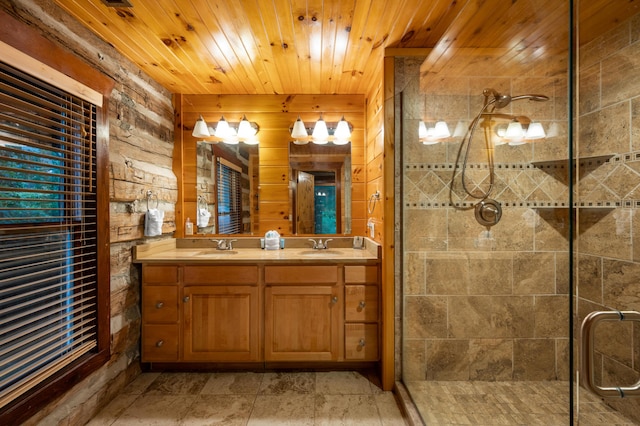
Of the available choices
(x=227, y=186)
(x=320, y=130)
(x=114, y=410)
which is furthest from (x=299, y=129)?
(x=114, y=410)

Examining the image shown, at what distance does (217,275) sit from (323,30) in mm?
1748

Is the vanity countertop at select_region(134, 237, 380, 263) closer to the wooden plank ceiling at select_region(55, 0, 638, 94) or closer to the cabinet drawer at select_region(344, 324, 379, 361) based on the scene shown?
the cabinet drawer at select_region(344, 324, 379, 361)

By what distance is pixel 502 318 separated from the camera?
1735 millimetres

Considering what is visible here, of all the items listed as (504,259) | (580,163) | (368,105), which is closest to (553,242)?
(504,259)

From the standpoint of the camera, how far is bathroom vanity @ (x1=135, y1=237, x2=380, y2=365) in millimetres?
2113

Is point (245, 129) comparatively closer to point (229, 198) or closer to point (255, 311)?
point (229, 198)

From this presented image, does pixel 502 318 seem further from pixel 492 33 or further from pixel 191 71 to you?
pixel 191 71

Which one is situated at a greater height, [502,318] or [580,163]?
[580,163]

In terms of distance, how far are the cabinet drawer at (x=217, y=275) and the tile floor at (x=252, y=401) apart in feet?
2.25

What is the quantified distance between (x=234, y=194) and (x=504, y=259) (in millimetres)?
2183

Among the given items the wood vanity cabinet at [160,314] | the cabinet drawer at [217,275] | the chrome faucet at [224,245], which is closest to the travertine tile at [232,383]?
the wood vanity cabinet at [160,314]

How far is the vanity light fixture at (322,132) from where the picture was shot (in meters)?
2.64

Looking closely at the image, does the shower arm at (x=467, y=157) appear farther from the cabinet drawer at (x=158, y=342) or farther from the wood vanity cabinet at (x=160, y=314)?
the cabinet drawer at (x=158, y=342)

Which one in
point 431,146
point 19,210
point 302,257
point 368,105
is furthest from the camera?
point 368,105
